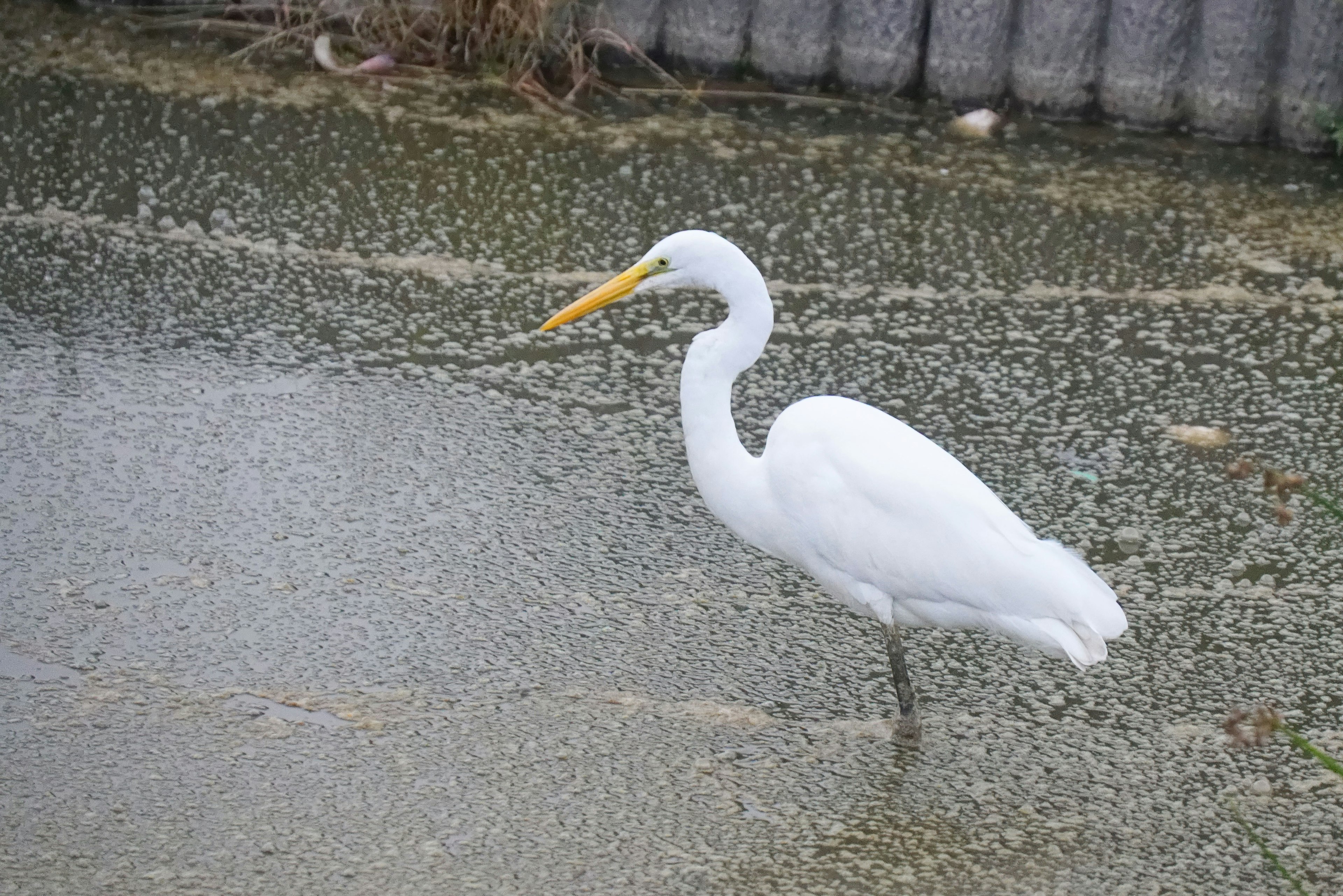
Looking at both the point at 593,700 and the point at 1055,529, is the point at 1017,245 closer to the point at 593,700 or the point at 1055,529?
the point at 1055,529

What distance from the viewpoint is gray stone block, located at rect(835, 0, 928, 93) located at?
5250 millimetres

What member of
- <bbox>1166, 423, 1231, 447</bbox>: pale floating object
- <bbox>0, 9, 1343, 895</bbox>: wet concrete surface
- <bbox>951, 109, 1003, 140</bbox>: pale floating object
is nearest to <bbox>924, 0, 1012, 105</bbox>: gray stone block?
<bbox>951, 109, 1003, 140</bbox>: pale floating object

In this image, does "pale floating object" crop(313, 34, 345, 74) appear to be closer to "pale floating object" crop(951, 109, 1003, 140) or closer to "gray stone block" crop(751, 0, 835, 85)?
"gray stone block" crop(751, 0, 835, 85)

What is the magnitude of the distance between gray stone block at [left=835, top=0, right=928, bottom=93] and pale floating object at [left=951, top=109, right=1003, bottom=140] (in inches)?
11.0

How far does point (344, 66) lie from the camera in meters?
5.48

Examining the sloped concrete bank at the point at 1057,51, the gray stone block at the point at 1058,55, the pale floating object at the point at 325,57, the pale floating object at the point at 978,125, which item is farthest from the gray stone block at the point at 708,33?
the pale floating object at the point at 325,57

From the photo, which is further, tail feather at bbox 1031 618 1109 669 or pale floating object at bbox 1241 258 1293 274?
pale floating object at bbox 1241 258 1293 274

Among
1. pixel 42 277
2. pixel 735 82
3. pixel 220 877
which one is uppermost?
pixel 735 82

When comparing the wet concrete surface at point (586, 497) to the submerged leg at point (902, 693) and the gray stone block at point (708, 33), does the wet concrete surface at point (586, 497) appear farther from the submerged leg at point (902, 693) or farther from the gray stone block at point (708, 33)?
the gray stone block at point (708, 33)

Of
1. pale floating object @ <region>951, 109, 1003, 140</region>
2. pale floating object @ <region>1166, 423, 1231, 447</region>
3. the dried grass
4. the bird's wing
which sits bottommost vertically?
pale floating object @ <region>1166, 423, 1231, 447</region>

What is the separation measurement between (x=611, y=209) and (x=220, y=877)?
9.14ft

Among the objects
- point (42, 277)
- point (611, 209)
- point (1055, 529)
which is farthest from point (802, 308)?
point (42, 277)

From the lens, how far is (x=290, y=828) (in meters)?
2.49

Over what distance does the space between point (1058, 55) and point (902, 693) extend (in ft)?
10.3
